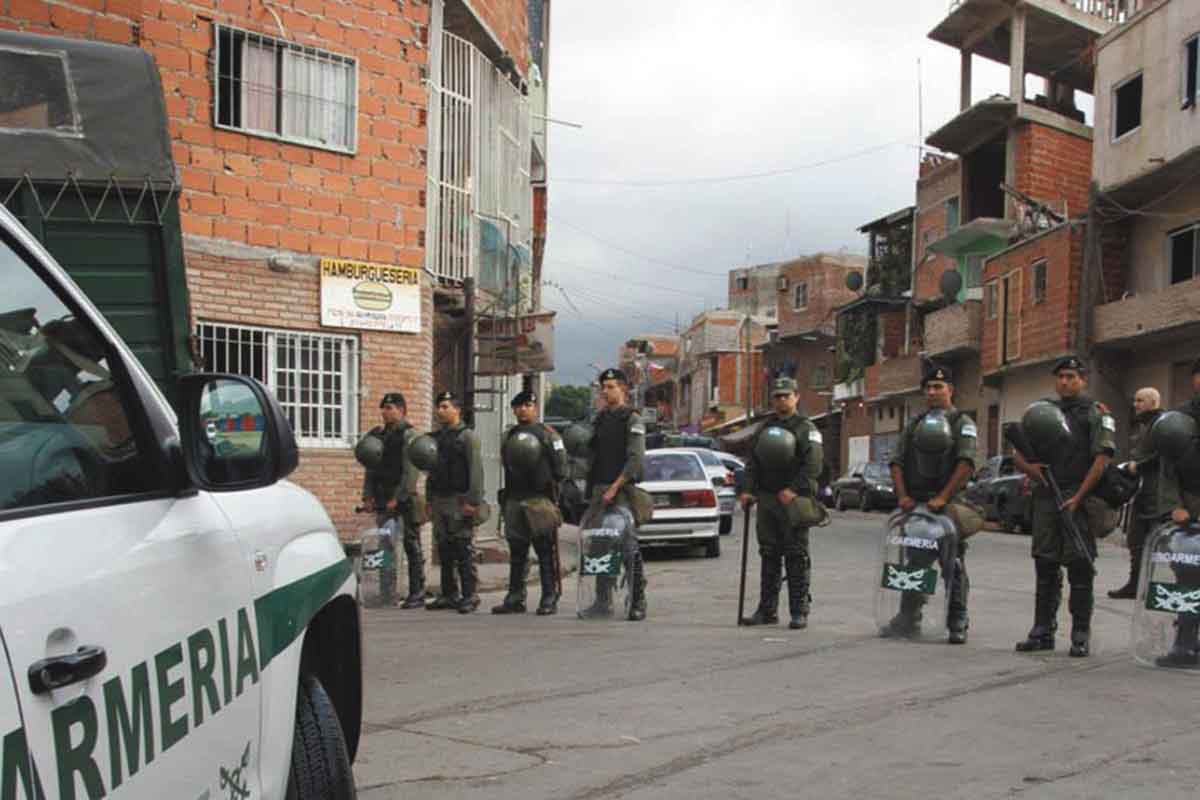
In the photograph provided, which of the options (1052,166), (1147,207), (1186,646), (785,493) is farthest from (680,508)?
(1052,166)

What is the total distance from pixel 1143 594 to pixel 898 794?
383 cm

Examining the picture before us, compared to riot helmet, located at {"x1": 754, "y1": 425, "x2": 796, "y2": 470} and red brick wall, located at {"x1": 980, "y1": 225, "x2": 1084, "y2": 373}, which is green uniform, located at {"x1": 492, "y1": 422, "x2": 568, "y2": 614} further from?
red brick wall, located at {"x1": 980, "y1": 225, "x2": 1084, "y2": 373}

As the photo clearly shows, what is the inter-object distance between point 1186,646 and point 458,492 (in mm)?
6045

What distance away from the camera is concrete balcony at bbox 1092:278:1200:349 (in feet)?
84.4

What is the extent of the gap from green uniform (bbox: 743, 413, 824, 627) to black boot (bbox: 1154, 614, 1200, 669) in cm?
274

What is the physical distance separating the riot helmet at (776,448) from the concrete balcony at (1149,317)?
19.1 m

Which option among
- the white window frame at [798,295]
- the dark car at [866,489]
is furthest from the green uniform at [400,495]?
the white window frame at [798,295]

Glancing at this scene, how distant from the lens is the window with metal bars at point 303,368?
1346 centimetres

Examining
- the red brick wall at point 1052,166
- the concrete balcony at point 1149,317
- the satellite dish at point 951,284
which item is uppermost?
the red brick wall at point 1052,166

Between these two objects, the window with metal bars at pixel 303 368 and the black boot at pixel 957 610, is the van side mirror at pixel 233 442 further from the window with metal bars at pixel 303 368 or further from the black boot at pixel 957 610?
the window with metal bars at pixel 303 368

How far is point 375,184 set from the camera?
47.5 feet

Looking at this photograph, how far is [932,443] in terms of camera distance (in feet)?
28.7

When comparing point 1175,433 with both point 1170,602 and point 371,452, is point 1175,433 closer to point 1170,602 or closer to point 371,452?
point 1170,602

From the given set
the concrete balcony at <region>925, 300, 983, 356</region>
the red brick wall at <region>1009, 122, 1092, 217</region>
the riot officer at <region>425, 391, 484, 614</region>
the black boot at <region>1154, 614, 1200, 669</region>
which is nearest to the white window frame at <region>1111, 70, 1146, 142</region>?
the red brick wall at <region>1009, 122, 1092, 217</region>
